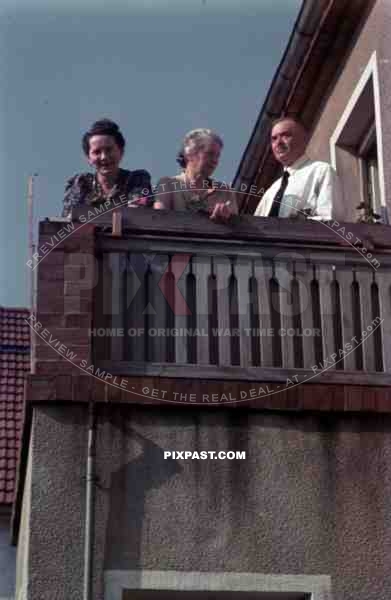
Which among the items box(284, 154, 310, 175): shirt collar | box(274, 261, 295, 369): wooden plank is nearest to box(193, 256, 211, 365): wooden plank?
box(274, 261, 295, 369): wooden plank

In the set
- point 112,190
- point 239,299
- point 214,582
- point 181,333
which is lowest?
point 214,582

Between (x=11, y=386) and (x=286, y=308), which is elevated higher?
(x=11, y=386)

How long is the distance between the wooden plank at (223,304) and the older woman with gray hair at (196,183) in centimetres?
55

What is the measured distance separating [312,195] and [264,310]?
1.28 m

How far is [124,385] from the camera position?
27.7 feet

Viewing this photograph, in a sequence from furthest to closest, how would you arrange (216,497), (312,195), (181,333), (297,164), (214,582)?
(297,164), (312,195), (181,333), (216,497), (214,582)

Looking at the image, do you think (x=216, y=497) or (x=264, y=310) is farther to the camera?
(x=264, y=310)

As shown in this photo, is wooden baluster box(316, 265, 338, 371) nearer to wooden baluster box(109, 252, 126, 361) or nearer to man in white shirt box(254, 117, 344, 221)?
man in white shirt box(254, 117, 344, 221)

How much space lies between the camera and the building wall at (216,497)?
317 inches

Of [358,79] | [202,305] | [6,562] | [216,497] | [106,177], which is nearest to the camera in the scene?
[216,497]

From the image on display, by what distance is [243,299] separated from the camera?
901 cm

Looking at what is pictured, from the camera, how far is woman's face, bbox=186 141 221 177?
9680mm

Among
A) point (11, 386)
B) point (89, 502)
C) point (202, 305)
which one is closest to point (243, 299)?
point (202, 305)

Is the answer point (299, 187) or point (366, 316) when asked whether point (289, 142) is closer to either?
point (299, 187)
